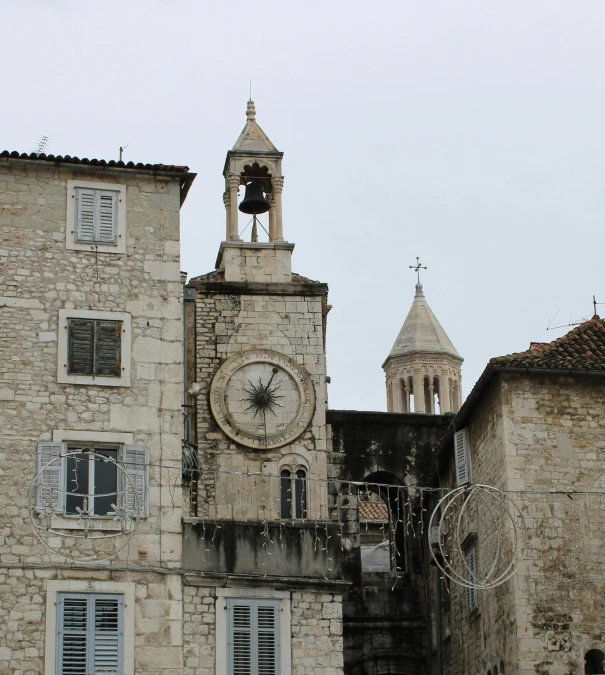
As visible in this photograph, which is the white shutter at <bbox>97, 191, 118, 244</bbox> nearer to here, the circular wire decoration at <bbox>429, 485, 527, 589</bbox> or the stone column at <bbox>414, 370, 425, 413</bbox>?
the circular wire decoration at <bbox>429, 485, 527, 589</bbox>

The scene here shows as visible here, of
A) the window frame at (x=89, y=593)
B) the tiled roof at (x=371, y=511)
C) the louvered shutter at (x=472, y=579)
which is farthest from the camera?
the tiled roof at (x=371, y=511)

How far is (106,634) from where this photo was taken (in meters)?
23.5

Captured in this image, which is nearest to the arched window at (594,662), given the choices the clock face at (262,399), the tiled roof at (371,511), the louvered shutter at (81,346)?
the clock face at (262,399)

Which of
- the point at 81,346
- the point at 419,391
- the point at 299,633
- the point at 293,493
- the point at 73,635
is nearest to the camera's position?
the point at 73,635

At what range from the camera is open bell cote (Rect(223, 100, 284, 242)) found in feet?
112

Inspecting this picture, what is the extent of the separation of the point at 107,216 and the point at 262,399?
7190 mm

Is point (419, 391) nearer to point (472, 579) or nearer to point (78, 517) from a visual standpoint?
point (472, 579)

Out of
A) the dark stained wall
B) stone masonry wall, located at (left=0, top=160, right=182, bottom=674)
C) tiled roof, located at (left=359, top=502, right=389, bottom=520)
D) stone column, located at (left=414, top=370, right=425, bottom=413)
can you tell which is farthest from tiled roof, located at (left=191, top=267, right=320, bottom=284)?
stone column, located at (left=414, top=370, right=425, bottom=413)

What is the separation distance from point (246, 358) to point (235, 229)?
11.2 ft

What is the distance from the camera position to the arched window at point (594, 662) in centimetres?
2667

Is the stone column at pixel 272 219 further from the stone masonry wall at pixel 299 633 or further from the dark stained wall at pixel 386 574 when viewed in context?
the stone masonry wall at pixel 299 633

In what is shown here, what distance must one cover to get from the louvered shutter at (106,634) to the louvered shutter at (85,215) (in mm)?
6378

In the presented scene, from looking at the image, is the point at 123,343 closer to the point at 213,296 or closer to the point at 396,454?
the point at 213,296

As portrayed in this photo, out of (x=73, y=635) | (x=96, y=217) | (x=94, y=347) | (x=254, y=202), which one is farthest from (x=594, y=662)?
(x=254, y=202)
